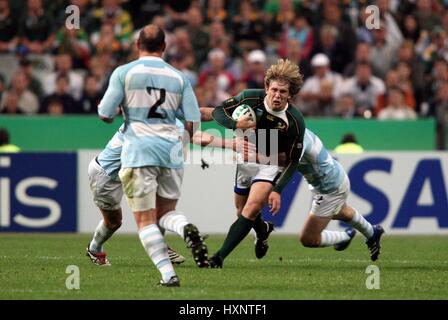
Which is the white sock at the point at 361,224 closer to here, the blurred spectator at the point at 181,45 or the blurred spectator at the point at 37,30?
the blurred spectator at the point at 181,45

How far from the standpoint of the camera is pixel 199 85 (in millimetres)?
18453

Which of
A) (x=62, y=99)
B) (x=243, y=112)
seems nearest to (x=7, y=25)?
(x=62, y=99)

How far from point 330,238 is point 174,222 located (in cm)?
298

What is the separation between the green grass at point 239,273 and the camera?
9164 millimetres

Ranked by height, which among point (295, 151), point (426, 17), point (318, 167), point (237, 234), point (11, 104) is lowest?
point (237, 234)

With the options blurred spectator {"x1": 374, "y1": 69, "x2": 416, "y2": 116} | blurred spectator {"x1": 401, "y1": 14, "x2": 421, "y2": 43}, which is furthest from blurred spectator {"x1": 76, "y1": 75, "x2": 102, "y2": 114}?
blurred spectator {"x1": 401, "y1": 14, "x2": 421, "y2": 43}

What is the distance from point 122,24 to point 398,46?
15.4 feet

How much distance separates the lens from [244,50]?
1961cm

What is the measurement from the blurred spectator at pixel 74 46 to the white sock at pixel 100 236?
786 cm

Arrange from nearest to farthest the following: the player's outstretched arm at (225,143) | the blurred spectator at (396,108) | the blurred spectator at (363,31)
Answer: the player's outstretched arm at (225,143), the blurred spectator at (396,108), the blurred spectator at (363,31)

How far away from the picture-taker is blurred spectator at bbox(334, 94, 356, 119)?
59.0ft

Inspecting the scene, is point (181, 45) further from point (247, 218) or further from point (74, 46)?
point (247, 218)

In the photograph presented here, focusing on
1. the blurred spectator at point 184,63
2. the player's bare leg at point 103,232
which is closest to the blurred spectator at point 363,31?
the blurred spectator at point 184,63
